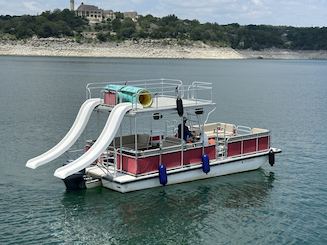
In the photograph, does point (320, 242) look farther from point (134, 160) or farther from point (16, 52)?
point (16, 52)

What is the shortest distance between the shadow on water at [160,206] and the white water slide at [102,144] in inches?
49.9

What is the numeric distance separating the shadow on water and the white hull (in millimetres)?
237

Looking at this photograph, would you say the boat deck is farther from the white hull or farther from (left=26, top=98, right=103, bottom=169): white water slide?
the white hull

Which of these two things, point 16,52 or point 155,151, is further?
point 16,52

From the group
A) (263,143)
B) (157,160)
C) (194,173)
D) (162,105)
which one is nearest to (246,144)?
(263,143)

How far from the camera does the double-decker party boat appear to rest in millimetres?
22734

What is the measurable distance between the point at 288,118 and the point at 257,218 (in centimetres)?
2910

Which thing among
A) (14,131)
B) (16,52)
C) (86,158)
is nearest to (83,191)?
(86,158)

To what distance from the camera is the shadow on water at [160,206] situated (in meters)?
19.4

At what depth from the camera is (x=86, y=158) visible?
73.2ft

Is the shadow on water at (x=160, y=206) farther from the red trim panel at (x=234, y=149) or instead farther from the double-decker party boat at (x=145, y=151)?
the red trim panel at (x=234, y=149)

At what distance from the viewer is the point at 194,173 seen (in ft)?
81.3

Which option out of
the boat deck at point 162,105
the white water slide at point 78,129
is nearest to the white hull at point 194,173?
the white water slide at point 78,129

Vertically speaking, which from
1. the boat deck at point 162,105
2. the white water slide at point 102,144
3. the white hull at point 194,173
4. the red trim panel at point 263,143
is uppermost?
the boat deck at point 162,105
